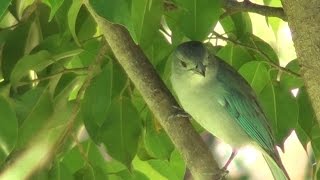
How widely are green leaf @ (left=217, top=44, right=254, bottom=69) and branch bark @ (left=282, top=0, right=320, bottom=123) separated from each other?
269 mm

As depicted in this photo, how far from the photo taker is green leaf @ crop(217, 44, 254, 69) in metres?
1.49

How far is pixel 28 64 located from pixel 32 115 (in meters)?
0.11

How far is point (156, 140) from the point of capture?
147 cm

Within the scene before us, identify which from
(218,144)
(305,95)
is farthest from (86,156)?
(218,144)

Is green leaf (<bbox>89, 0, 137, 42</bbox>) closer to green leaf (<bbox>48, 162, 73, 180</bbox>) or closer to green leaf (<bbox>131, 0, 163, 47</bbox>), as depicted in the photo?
green leaf (<bbox>131, 0, 163, 47</bbox>)

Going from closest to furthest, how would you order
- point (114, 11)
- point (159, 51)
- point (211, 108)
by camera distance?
point (114, 11) → point (159, 51) → point (211, 108)

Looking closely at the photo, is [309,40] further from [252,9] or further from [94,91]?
[94,91]

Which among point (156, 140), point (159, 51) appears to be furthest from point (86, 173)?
point (159, 51)

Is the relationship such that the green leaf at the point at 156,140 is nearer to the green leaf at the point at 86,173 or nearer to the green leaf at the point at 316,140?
the green leaf at the point at 86,173

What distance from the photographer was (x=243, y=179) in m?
2.14

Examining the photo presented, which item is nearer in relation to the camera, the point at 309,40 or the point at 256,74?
the point at 309,40

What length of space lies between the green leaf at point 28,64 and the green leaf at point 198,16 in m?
0.30

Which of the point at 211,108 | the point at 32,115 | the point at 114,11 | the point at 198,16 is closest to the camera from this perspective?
the point at 114,11

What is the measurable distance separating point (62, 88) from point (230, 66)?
1.24 feet
